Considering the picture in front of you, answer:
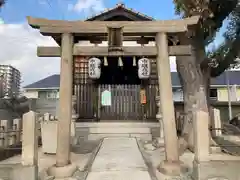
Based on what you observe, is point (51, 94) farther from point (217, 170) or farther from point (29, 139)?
point (217, 170)

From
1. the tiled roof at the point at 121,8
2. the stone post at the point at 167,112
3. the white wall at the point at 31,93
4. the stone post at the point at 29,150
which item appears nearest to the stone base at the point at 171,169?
the stone post at the point at 167,112

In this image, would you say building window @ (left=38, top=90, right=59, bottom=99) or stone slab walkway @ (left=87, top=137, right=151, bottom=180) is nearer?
stone slab walkway @ (left=87, top=137, right=151, bottom=180)

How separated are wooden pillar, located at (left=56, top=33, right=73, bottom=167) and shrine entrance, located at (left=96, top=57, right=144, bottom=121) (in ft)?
31.5

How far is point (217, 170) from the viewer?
568 cm

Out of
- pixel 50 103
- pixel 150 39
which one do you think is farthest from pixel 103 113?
pixel 150 39

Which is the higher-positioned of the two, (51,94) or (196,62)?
(196,62)

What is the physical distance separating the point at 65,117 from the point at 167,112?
255cm

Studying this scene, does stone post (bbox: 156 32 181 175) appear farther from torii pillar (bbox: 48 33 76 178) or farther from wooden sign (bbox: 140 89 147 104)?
wooden sign (bbox: 140 89 147 104)

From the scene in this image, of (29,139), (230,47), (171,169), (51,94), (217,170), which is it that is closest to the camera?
(217,170)

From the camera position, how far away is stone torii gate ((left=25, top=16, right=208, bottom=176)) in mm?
6316

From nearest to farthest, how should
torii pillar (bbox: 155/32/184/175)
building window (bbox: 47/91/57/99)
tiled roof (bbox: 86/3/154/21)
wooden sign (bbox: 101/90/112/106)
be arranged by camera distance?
torii pillar (bbox: 155/32/184/175) → tiled roof (bbox: 86/3/154/21) → wooden sign (bbox: 101/90/112/106) → building window (bbox: 47/91/57/99)

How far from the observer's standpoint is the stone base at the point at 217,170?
18.5 feet

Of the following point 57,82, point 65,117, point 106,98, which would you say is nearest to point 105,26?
point 65,117

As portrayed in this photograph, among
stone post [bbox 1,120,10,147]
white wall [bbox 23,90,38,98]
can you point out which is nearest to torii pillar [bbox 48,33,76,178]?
stone post [bbox 1,120,10,147]
